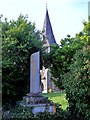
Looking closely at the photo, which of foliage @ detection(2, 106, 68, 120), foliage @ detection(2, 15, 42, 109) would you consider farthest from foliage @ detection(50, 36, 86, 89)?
foliage @ detection(2, 106, 68, 120)

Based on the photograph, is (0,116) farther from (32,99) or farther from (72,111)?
(72,111)

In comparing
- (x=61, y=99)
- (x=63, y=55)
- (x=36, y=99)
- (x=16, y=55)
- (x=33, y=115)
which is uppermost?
(x=63, y=55)

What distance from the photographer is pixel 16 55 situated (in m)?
12.2

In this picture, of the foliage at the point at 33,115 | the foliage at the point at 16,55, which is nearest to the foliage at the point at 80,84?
the foliage at the point at 33,115

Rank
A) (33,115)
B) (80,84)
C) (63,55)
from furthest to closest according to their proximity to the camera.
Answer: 1. (63,55)
2. (80,84)
3. (33,115)

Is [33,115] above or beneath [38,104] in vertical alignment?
beneath

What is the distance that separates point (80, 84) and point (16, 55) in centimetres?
466

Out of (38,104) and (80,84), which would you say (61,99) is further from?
(80,84)

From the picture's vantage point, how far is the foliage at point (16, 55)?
1172 centimetres

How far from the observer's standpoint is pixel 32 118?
776 centimetres

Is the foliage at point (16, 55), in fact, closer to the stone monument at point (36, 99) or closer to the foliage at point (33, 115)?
the stone monument at point (36, 99)

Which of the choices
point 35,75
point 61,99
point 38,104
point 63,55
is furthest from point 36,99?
Answer: point 61,99

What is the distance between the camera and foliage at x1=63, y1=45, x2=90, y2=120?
8.34m

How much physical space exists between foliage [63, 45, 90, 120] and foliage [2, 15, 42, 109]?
3.49 metres
